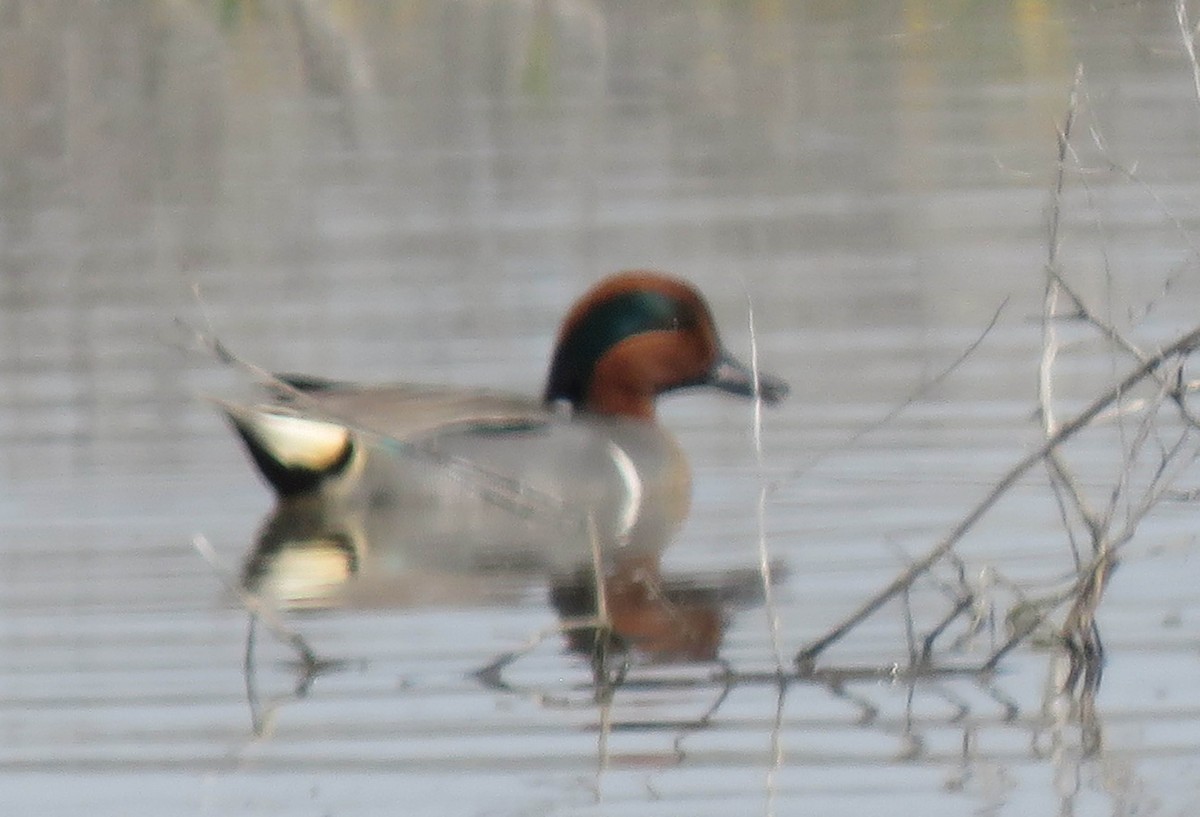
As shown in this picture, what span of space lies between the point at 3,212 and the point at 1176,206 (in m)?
5.95

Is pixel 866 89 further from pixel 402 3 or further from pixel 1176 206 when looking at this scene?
pixel 402 3

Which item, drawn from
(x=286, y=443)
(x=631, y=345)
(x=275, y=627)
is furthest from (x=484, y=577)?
(x=631, y=345)

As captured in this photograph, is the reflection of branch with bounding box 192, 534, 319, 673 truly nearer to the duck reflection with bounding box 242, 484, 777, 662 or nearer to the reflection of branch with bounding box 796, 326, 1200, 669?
the duck reflection with bounding box 242, 484, 777, 662

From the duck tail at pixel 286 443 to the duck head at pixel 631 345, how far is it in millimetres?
964

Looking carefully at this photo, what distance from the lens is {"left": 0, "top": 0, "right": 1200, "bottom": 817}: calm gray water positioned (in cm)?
611

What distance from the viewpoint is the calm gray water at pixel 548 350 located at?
→ 6.11m

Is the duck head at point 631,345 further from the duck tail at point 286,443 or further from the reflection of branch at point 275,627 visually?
the reflection of branch at point 275,627

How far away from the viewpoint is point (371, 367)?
11.3 m

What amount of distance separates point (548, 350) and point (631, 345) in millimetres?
1528

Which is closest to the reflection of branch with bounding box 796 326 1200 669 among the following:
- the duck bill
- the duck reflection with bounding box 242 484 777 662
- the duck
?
the duck reflection with bounding box 242 484 777 662

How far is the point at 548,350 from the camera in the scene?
38.0ft

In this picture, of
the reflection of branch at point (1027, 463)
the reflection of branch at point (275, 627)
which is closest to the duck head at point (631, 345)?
the reflection of branch at point (275, 627)

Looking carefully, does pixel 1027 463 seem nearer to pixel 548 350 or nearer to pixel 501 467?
pixel 501 467

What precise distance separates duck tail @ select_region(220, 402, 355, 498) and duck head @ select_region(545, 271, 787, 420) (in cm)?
96
